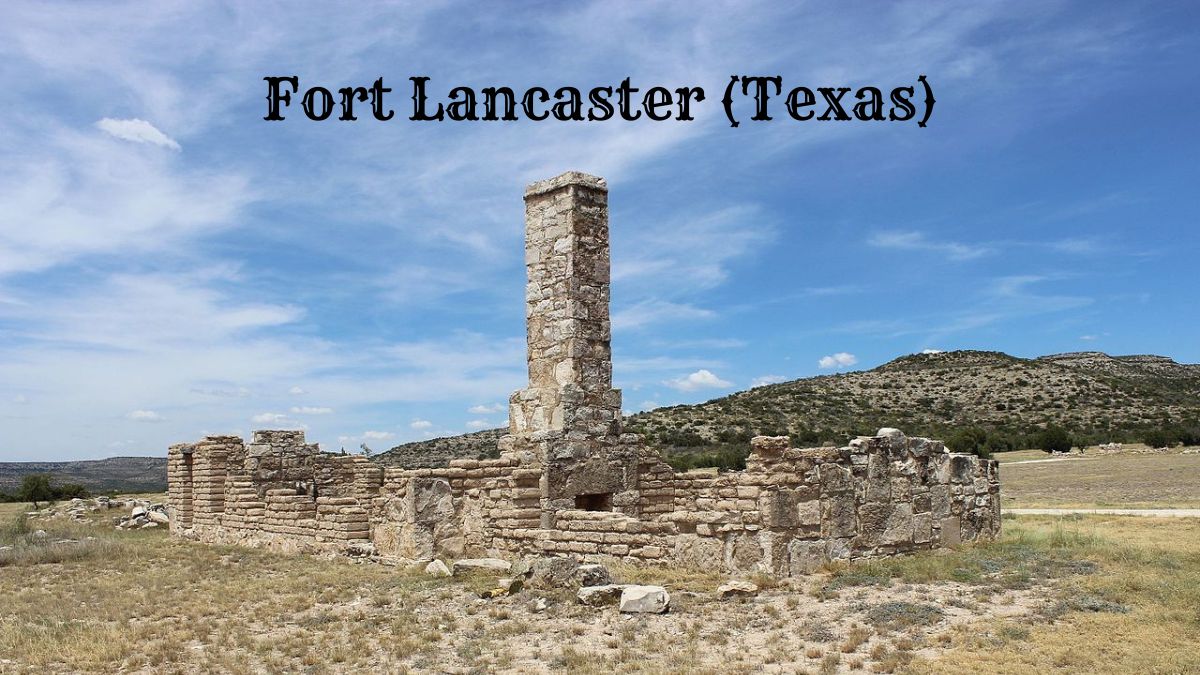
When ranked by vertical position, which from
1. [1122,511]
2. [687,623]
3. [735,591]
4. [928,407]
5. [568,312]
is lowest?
[1122,511]

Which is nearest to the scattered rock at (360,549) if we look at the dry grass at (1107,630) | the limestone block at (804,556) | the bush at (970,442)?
the limestone block at (804,556)

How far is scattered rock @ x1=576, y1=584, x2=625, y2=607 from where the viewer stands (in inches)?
357

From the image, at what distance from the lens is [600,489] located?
13.2 metres

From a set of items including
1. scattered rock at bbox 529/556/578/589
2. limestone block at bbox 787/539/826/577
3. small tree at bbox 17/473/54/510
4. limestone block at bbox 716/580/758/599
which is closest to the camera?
limestone block at bbox 716/580/758/599

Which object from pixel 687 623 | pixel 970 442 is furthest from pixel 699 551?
pixel 970 442

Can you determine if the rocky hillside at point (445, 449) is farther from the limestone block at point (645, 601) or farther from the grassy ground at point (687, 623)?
the limestone block at point (645, 601)

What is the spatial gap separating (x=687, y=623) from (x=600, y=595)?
3.44 ft

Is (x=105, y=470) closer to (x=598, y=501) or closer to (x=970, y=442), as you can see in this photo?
(x=970, y=442)

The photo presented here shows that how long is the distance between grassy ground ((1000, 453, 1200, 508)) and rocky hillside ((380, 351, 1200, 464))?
786 centimetres

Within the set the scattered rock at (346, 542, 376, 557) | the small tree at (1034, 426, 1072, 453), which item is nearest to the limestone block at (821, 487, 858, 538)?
the scattered rock at (346, 542, 376, 557)

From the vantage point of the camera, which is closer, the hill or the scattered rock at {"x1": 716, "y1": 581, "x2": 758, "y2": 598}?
the scattered rock at {"x1": 716, "y1": 581, "x2": 758, "y2": 598}

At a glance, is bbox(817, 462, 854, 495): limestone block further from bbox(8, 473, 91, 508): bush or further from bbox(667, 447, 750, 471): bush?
bbox(8, 473, 91, 508): bush

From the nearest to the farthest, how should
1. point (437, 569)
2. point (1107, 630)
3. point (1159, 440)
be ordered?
point (1107, 630) < point (437, 569) < point (1159, 440)

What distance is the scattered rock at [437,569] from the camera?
1185 cm
